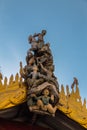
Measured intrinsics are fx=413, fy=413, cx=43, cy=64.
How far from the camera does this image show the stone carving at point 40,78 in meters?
8.20

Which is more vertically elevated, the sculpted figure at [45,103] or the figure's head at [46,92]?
the figure's head at [46,92]

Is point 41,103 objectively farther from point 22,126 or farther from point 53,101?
point 22,126

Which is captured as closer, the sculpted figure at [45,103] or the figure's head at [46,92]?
the sculpted figure at [45,103]

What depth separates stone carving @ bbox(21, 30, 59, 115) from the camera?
323 inches

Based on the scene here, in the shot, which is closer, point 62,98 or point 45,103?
point 45,103

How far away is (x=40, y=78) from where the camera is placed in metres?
8.57

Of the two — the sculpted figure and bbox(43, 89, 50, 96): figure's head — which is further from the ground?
bbox(43, 89, 50, 96): figure's head

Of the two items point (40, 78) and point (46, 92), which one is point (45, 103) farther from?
point (40, 78)

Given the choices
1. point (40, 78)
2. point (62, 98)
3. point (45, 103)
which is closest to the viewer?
point (45, 103)

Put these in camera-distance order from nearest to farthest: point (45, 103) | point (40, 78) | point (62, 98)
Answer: point (45, 103), point (40, 78), point (62, 98)

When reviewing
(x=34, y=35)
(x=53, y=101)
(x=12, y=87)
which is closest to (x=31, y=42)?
(x=34, y=35)

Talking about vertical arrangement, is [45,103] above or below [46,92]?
below

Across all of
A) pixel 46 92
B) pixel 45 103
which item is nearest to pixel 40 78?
pixel 46 92

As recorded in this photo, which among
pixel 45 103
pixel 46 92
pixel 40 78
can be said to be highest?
pixel 40 78
